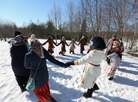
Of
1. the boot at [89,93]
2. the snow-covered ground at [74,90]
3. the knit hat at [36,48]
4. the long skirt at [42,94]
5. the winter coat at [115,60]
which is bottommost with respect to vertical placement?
the snow-covered ground at [74,90]

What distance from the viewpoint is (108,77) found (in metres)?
3.61

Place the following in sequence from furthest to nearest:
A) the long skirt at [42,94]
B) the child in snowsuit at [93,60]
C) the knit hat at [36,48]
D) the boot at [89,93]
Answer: the boot at [89,93] → the long skirt at [42,94] → the child in snowsuit at [93,60] → the knit hat at [36,48]

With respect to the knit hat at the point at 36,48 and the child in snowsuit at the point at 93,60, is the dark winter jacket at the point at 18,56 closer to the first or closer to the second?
the knit hat at the point at 36,48

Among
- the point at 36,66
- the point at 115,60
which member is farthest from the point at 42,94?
the point at 115,60

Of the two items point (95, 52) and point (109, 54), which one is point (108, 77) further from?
point (95, 52)

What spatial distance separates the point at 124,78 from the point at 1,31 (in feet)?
130

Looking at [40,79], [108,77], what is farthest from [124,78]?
[40,79]

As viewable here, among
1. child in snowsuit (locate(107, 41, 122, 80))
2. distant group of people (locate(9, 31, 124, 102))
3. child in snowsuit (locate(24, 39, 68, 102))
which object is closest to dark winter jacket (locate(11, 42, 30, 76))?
distant group of people (locate(9, 31, 124, 102))

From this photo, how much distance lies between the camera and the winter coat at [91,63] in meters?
1.91

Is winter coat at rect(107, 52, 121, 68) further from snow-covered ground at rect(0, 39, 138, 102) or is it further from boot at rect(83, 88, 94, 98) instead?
boot at rect(83, 88, 94, 98)

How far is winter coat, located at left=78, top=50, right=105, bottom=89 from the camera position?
1907 mm

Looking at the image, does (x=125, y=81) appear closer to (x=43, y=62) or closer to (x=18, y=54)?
(x=43, y=62)

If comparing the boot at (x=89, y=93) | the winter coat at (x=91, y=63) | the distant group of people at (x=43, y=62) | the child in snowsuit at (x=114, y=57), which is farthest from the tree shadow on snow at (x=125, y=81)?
the winter coat at (x=91, y=63)

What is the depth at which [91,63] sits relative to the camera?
2064 millimetres
